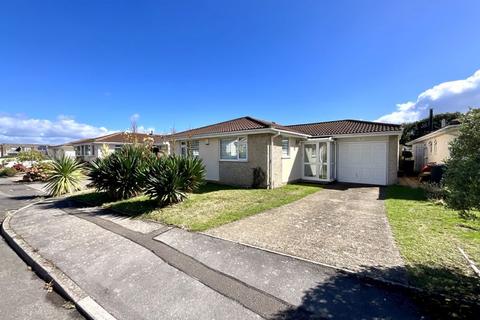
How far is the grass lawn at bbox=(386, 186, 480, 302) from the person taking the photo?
354 cm

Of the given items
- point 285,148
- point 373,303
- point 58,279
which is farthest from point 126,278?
point 285,148

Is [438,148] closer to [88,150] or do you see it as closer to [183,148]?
[183,148]

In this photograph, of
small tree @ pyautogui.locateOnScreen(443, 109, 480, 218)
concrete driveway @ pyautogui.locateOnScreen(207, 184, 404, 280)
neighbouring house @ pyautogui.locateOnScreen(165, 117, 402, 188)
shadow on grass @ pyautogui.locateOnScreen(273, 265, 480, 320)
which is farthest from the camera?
neighbouring house @ pyautogui.locateOnScreen(165, 117, 402, 188)

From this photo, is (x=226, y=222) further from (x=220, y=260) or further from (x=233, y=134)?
(x=233, y=134)

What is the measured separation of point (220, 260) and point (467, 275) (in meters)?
4.16

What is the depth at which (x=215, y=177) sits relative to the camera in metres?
15.2

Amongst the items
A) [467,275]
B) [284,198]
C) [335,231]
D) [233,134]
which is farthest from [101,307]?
[233,134]

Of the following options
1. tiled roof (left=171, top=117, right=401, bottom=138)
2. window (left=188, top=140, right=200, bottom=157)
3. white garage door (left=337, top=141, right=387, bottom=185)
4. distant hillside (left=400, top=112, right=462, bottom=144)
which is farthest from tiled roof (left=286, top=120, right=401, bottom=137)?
distant hillside (left=400, top=112, right=462, bottom=144)

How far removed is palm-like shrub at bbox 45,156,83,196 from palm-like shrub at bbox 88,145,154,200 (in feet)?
11.5

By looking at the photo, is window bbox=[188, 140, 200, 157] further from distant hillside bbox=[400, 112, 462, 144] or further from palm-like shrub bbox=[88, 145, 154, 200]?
distant hillside bbox=[400, 112, 462, 144]

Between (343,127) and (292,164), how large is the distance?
4959 millimetres

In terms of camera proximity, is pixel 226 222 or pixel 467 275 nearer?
pixel 467 275

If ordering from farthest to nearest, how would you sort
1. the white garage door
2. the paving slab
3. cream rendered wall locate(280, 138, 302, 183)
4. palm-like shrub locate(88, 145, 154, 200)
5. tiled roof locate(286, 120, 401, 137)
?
cream rendered wall locate(280, 138, 302, 183)
tiled roof locate(286, 120, 401, 137)
the white garage door
palm-like shrub locate(88, 145, 154, 200)
the paving slab

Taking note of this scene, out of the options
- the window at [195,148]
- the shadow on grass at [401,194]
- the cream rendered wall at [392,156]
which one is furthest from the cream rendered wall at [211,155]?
the cream rendered wall at [392,156]
